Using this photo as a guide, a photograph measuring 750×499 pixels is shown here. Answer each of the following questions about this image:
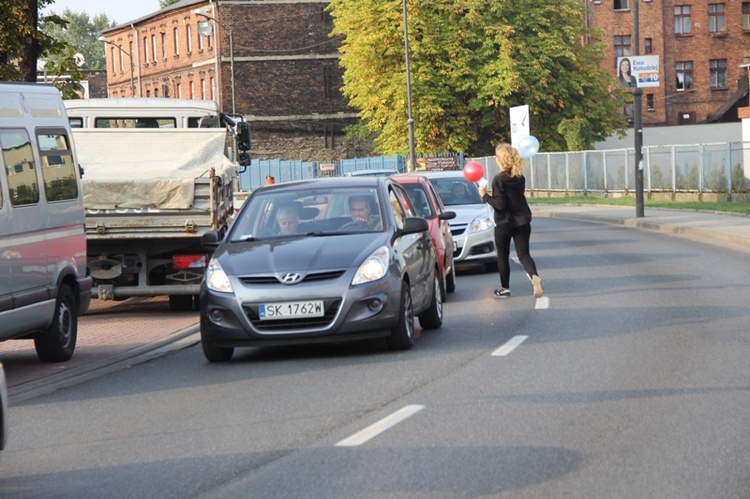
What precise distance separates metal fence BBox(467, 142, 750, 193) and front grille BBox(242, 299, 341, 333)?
33456 mm

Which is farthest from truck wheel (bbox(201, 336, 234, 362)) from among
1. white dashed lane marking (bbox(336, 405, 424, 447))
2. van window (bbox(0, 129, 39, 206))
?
white dashed lane marking (bbox(336, 405, 424, 447))

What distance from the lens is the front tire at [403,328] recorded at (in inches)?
463

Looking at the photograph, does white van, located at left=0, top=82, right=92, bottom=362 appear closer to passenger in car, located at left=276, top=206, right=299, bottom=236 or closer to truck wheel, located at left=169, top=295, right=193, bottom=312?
passenger in car, located at left=276, top=206, right=299, bottom=236

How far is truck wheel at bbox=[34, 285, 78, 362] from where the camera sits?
490 inches

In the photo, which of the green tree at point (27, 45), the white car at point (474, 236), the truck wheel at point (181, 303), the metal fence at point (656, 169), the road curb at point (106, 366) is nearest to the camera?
the road curb at point (106, 366)

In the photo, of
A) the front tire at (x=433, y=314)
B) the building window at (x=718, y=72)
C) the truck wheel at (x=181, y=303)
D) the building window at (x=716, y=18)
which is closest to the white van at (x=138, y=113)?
the truck wheel at (x=181, y=303)

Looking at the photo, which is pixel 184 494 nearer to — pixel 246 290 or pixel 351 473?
pixel 351 473

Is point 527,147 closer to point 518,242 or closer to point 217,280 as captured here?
point 518,242

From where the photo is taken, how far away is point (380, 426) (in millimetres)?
8086

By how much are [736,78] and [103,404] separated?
83.5 metres

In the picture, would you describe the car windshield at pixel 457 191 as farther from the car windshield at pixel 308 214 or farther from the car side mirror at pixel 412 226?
the car side mirror at pixel 412 226

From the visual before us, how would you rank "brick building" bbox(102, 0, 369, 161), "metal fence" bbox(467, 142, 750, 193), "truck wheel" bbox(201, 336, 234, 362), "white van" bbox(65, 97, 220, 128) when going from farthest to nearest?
"brick building" bbox(102, 0, 369, 161) < "metal fence" bbox(467, 142, 750, 193) < "white van" bbox(65, 97, 220, 128) < "truck wheel" bbox(201, 336, 234, 362)

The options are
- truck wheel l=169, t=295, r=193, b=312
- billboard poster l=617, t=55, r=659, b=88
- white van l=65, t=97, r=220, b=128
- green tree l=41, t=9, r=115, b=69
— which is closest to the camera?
truck wheel l=169, t=295, r=193, b=312

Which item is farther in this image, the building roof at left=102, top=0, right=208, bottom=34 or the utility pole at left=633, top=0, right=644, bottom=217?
the building roof at left=102, top=0, right=208, bottom=34
